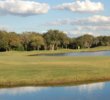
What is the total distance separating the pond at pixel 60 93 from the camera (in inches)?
1398

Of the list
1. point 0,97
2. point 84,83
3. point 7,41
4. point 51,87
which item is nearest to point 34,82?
point 51,87

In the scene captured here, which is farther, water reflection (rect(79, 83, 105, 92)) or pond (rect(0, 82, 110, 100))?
water reflection (rect(79, 83, 105, 92))

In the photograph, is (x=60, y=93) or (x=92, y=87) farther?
(x=92, y=87)

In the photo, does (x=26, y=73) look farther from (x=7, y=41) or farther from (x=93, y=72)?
(x=7, y=41)

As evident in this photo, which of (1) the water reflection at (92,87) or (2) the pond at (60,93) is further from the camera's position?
(1) the water reflection at (92,87)

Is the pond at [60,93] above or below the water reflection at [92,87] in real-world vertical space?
below

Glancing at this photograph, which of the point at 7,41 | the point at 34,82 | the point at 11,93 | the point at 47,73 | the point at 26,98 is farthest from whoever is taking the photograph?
the point at 7,41

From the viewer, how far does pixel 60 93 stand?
38312mm

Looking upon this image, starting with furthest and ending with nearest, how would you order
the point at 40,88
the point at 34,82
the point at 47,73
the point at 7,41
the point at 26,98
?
the point at 7,41 → the point at 47,73 → the point at 34,82 → the point at 40,88 → the point at 26,98

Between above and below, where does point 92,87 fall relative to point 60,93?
above

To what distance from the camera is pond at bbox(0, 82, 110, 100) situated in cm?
3550

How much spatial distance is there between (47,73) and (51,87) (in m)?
6.09

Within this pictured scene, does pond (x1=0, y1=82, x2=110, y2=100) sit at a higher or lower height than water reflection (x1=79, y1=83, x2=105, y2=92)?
lower

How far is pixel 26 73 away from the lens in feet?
159
